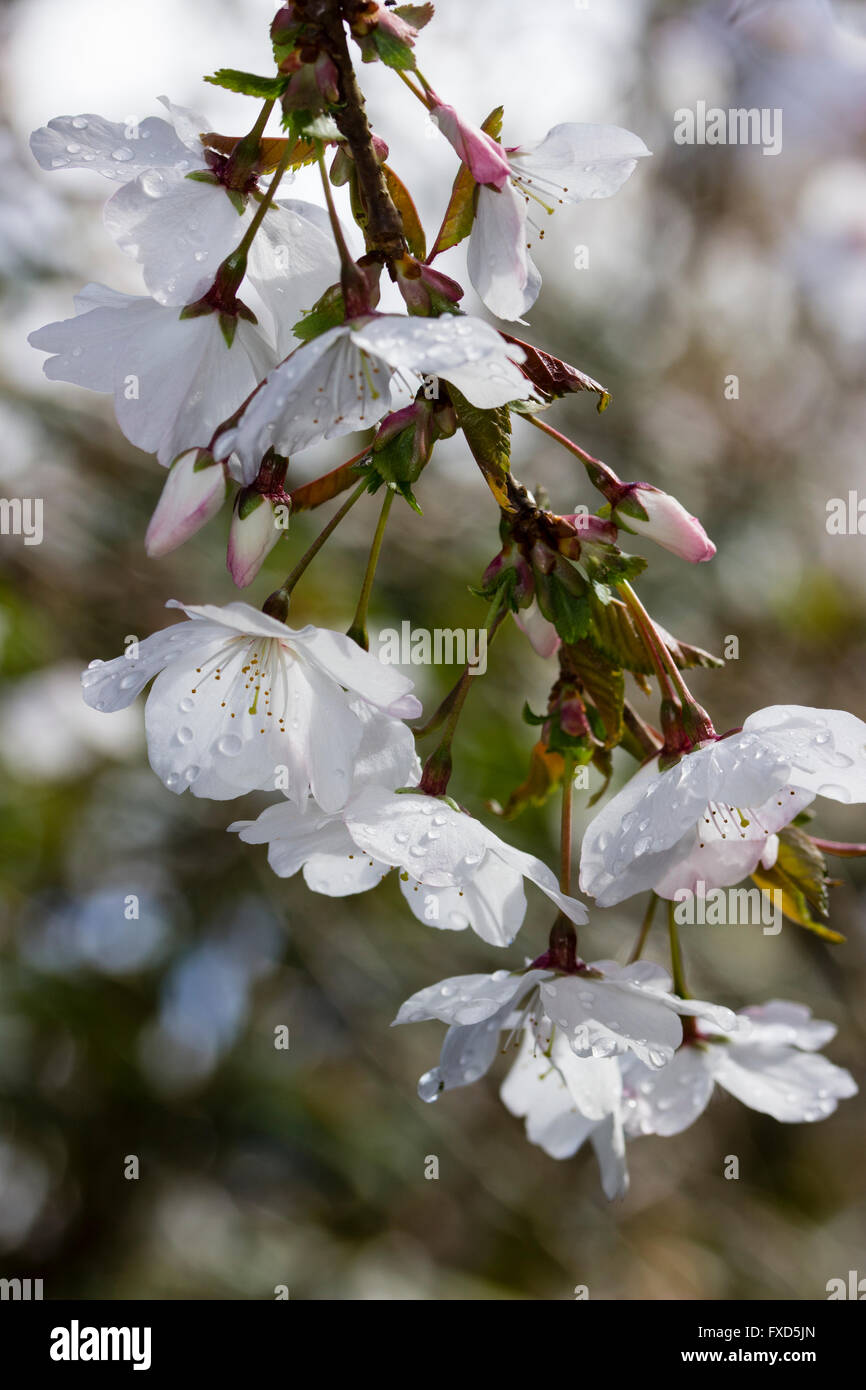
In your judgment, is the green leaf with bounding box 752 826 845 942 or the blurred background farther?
the blurred background

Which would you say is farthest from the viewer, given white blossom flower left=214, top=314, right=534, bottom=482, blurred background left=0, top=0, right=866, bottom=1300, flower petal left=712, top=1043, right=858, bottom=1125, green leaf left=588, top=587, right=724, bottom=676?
blurred background left=0, top=0, right=866, bottom=1300

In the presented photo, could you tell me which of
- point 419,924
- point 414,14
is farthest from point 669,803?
point 419,924

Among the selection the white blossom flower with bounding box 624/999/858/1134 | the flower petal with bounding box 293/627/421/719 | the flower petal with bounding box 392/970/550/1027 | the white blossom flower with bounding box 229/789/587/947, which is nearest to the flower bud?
the flower petal with bounding box 293/627/421/719

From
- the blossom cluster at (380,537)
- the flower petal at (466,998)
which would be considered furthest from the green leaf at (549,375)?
the flower petal at (466,998)

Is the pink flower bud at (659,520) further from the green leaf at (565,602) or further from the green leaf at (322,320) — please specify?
the green leaf at (322,320)

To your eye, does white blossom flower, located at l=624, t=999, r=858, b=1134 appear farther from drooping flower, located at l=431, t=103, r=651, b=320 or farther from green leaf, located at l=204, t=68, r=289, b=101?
green leaf, located at l=204, t=68, r=289, b=101

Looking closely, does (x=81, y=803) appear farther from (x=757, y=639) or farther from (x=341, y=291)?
(x=341, y=291)
